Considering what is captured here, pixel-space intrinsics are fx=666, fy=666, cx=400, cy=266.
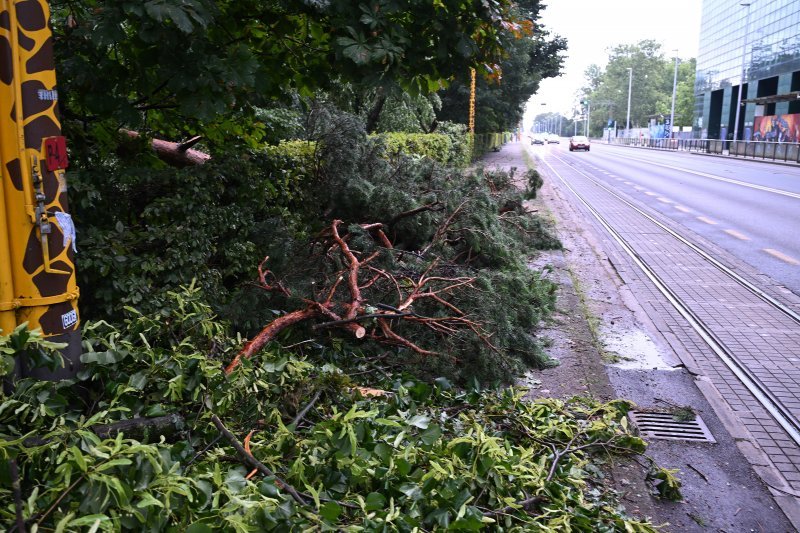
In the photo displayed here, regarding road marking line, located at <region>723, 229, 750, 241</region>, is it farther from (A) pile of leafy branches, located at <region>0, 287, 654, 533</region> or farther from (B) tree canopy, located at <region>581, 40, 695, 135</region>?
(B) tree canopy, located at <region>581, 40, 695, 135</region>

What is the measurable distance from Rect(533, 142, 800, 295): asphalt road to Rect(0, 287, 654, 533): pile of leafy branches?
738 centimetres

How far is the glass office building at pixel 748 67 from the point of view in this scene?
179 ft

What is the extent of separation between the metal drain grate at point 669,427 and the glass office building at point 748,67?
162 feet

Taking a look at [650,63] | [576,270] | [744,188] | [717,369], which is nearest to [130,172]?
[717,369]

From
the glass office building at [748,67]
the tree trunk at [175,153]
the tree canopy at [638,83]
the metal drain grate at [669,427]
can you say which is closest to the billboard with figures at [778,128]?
the glass office building at [748,67]

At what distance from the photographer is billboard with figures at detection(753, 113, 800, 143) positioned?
49375 mm

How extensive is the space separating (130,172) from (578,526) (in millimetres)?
3730

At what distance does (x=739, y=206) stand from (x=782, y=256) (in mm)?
7740

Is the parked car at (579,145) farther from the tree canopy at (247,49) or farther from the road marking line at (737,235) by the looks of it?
the tree canopy at (247,49)

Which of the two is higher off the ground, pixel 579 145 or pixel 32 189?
pixel 32 189

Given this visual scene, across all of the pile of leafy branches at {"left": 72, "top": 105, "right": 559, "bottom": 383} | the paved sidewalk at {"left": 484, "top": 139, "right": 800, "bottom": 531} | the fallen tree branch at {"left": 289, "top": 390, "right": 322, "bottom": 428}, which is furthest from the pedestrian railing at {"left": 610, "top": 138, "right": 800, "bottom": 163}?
the fallen tree branch at {"left": 289, "top": 390, "right": 322, "bottom": 428}

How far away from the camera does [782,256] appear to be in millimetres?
11305

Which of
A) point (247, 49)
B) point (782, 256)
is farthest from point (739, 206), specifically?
point (247, 49)

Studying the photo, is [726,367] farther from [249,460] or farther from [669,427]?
[249,460]
